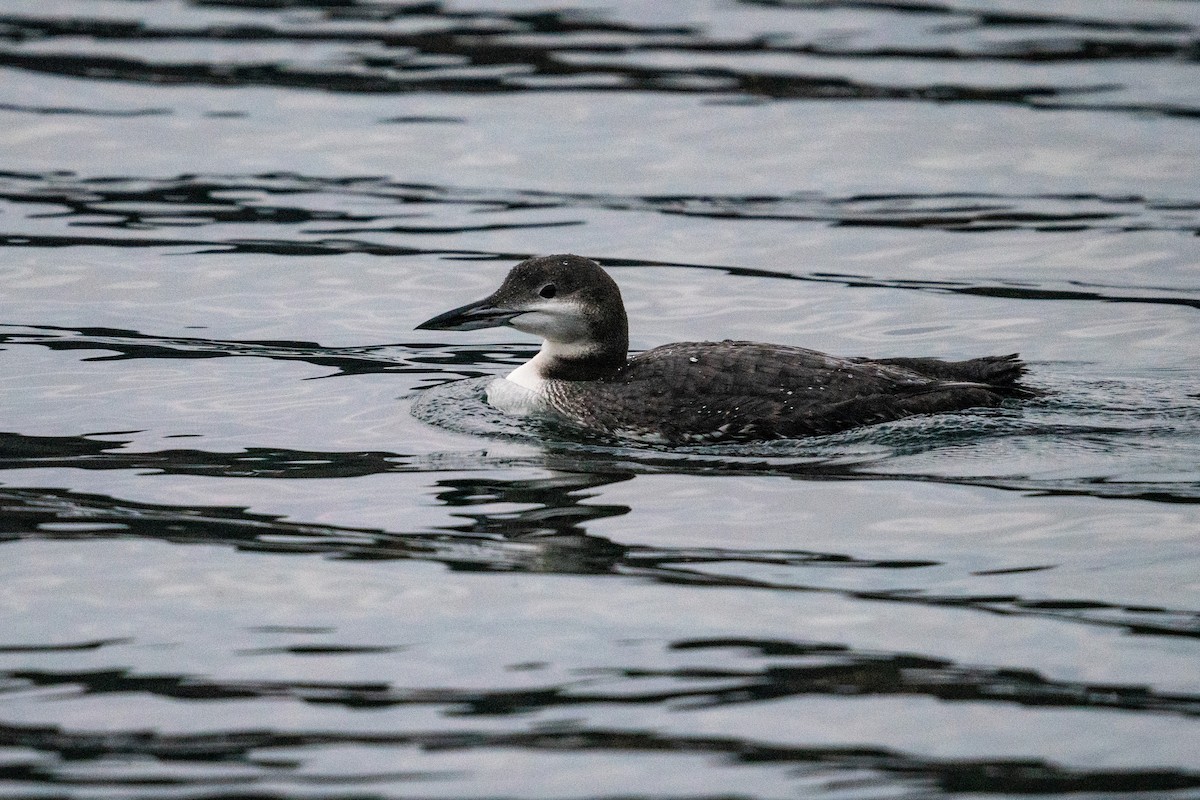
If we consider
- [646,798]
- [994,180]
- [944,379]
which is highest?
[994,180]

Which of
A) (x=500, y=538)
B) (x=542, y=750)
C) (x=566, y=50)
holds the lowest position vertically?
(x=542, y=750)

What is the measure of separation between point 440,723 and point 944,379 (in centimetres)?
434

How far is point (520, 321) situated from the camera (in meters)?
9.12

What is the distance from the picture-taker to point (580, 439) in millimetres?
8797

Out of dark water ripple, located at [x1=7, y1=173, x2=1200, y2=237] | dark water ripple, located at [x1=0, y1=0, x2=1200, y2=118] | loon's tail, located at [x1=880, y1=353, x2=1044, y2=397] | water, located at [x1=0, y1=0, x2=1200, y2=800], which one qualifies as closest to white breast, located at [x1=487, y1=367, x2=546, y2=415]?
water, located at [x1=0, y1=0, x2=1200, y2=800]

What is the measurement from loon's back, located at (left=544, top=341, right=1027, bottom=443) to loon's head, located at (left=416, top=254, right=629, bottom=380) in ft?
0.55

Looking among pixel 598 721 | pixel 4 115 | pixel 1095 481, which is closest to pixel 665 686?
pixel 598 721

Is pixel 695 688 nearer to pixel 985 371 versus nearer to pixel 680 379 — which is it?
pixel 680 379

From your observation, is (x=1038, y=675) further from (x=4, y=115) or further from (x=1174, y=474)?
(x=4, y=115)

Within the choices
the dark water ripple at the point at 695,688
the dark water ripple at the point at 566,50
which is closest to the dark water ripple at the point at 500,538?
the dark water ripple at the point at 695,688

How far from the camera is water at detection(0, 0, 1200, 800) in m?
5.45

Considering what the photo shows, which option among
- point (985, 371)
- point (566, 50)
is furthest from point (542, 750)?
point (566, 50)

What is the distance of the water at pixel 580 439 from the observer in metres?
5.45

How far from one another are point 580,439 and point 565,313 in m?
0.70
